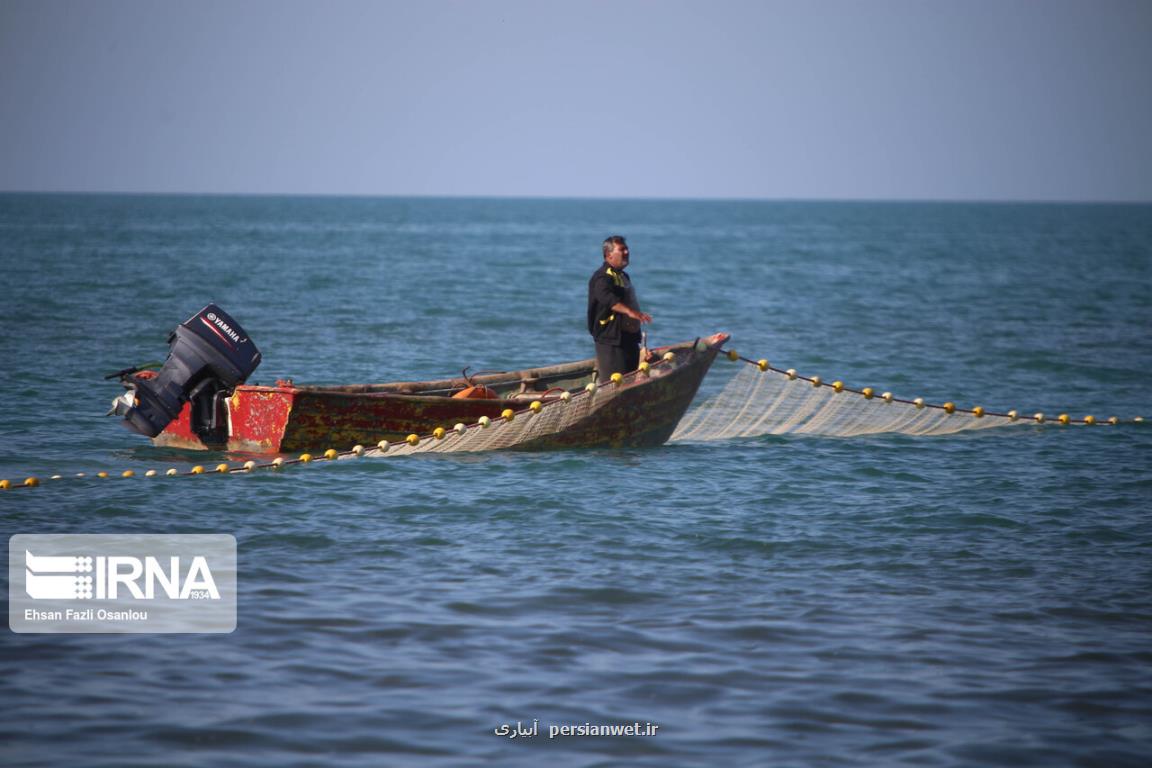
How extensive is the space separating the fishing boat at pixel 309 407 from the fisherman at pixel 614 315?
24 centimetres

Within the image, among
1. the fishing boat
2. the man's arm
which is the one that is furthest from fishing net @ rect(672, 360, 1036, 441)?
the man's arm

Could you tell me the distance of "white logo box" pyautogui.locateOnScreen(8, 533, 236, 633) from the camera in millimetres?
7418

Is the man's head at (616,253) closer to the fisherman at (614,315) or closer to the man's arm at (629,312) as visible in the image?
the fisherman at (614,315)

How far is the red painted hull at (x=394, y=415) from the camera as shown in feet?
38.9

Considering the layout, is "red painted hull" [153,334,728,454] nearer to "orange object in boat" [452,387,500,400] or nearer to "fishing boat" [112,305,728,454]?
"fishing boat" [112,305,728,454]

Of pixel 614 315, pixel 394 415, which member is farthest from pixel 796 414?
pixel 394 415

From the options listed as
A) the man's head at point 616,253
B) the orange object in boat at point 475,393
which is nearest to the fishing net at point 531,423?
the orange object in boat at point 475,393

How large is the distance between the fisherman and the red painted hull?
28cm

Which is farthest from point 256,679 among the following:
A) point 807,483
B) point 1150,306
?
point 1150,306

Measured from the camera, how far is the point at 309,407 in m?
11.8

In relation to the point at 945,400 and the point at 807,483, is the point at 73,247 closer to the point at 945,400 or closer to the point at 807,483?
the point at 945,400

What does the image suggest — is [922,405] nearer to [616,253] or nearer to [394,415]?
[616,253]

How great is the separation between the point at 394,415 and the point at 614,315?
2.19 metres

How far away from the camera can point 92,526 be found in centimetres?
959
